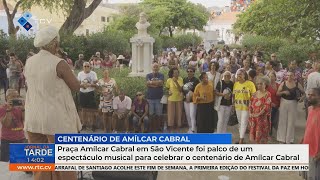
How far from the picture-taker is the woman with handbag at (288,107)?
879 centimetres

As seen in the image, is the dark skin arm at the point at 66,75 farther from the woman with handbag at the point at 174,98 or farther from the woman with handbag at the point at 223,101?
the woman with handbag at the point at 174,98

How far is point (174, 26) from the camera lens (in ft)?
163

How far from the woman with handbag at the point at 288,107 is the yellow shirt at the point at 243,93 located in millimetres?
814

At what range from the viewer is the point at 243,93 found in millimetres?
8375

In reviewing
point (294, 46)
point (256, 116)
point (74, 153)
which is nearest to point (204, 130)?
point (256, 116)

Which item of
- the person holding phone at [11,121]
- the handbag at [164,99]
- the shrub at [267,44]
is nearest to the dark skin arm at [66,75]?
the person holding phone at [11,121]

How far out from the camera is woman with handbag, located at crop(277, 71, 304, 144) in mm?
8789

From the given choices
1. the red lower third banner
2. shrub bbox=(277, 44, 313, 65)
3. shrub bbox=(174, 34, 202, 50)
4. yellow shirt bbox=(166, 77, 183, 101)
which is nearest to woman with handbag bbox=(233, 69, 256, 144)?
yellow shirt bbox=(166, 77, 183, 101)

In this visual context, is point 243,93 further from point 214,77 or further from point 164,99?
point 164,99

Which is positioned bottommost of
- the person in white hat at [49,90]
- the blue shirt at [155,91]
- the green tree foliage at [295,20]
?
the blue shirt at [155,91]

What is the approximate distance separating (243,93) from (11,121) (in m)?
4.27

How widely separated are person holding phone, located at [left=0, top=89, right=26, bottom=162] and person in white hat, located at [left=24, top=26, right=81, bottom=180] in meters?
2.16

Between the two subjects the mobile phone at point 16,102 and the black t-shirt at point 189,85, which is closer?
the mobile phone at point 16,102

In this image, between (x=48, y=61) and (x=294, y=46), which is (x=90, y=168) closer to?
(x=48, y=61)
